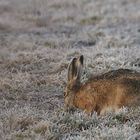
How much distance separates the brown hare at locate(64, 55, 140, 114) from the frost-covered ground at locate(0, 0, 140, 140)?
180mm

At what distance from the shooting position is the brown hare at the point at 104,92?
24.4 ft

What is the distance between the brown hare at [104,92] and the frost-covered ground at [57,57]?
0.59 feet

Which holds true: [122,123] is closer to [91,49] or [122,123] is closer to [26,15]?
[91,49]

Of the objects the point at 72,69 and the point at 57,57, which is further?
the point at 57,57

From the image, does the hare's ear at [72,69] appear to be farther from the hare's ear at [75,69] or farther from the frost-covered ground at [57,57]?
the frost-covered ground at [57,57]

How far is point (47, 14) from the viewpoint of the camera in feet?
71.5

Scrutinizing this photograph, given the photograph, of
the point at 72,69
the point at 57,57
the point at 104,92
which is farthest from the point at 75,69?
the point at 57,57

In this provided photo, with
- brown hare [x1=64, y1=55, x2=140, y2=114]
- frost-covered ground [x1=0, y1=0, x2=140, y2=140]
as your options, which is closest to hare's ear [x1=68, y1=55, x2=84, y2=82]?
brown hare [x1=64, y1=55, x2=140, y2=114]

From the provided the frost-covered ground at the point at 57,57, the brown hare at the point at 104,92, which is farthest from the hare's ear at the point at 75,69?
the frost-covered ground at the point at 57,57

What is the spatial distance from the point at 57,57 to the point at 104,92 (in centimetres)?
504

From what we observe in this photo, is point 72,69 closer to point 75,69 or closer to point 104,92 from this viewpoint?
point 75,69

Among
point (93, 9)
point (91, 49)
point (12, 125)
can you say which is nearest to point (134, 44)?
point (91, 49)

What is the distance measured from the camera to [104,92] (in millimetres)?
7641

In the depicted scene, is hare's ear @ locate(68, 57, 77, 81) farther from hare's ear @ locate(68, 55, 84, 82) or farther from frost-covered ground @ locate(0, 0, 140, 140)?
frost-covered ground @ locate(0, 0, 140, 140)
